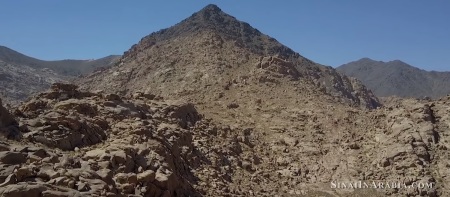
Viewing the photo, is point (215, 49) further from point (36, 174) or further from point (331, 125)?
point (36, 174)

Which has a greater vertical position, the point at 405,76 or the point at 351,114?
the point at 405,76

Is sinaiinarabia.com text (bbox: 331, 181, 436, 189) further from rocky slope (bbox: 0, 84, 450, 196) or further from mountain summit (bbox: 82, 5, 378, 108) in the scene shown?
mountain summit (bbox: 82, 5, 378, 108)

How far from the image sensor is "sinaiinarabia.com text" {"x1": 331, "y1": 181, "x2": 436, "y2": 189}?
2329 centimetres

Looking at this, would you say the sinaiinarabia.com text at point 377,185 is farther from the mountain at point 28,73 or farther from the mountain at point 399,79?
the mountain at point 399,79

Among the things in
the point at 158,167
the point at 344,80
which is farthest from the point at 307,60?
the point at 158,167

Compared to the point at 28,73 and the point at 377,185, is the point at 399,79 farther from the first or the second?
the point at 377,185

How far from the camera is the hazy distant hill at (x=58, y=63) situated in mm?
103438

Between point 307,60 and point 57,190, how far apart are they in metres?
54.7

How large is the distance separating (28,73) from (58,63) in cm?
3898

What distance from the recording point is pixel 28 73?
84438mm

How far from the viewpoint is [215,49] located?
50.3m

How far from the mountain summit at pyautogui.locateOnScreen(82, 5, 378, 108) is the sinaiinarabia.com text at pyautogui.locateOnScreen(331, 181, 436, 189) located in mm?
14968

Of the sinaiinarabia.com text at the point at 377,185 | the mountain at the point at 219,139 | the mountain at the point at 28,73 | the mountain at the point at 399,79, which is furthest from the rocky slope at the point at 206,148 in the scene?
the mountain at the point at 399,79

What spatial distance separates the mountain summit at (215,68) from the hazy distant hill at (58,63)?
127 ft
